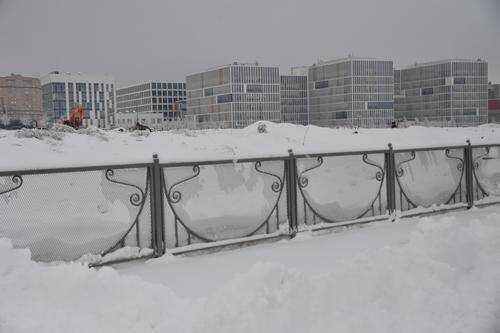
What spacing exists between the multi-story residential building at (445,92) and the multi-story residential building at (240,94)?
142 feet

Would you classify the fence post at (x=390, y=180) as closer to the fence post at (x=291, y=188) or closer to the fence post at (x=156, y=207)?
the fence post at (x=291, y=188)

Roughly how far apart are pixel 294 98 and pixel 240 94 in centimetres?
2512

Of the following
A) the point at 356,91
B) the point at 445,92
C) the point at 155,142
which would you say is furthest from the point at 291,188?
the point at 445,92

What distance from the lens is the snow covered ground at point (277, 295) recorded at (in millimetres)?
4340

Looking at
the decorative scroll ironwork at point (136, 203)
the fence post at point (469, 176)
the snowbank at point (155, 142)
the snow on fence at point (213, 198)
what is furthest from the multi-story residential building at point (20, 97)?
the decorative scroll ironwork at point (136, 203)

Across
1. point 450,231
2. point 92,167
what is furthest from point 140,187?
point 450,231

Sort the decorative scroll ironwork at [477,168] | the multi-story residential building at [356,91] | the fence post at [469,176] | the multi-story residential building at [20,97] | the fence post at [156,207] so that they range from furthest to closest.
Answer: the multi-story residential building at [20,97], the multi-story residential building at [356,91], the decorative scroll ironwork at [477,168], the fence post at [469,176], the fence post at [156,207]

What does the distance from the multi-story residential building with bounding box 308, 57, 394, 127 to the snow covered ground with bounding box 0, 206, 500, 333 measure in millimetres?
156563

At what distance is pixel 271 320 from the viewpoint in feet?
14.3

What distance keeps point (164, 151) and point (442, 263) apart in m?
21.4

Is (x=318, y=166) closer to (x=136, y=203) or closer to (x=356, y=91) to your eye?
(x=136, y=203)

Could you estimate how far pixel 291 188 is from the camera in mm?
7457

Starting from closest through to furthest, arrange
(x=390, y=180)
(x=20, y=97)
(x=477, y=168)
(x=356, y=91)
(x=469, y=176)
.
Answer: (x=390, y=180)
(x=469, y=176)
(x=477, y=168)
(x=356, y=91)
(x=20, y=97)

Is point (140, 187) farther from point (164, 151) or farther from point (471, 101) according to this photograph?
point (471, 101)
